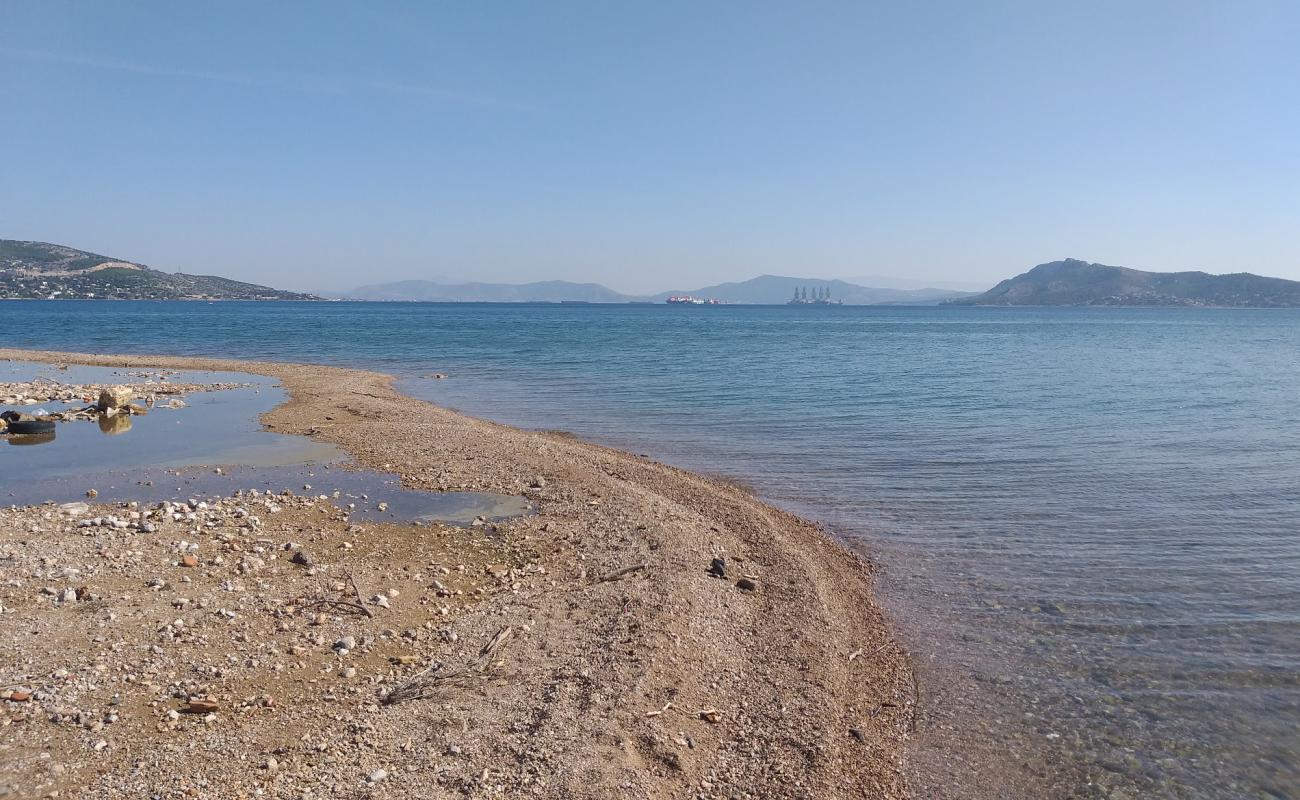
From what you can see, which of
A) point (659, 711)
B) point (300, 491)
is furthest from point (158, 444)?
point (659, 711)

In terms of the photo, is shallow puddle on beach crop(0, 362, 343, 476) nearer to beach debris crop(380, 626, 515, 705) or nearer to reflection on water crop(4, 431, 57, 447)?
reflection on water crop(4, 431, 57, 447)

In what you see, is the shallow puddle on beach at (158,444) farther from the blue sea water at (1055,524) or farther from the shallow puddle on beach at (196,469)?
the blue sea water at (1055,524)

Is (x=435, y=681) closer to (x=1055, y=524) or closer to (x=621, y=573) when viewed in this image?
(x=621, y=573)

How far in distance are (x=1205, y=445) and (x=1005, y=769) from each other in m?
22.0

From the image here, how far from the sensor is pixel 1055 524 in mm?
15609

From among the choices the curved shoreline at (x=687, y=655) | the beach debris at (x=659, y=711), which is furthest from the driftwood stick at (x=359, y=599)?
the beach debris at (x=659, y=711)

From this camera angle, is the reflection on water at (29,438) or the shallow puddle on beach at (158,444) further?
the reflection on water at (29,438)

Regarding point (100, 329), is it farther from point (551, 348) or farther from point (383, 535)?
point (383, 535)

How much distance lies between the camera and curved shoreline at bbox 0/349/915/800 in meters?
7.40

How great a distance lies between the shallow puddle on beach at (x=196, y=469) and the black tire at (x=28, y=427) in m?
0.43

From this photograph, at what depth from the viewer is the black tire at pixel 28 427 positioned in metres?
22.9

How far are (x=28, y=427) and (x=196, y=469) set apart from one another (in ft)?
29.0

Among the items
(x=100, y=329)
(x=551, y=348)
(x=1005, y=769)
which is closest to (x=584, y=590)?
(x=1005, y=769)

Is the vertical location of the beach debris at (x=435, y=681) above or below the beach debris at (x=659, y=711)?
above
